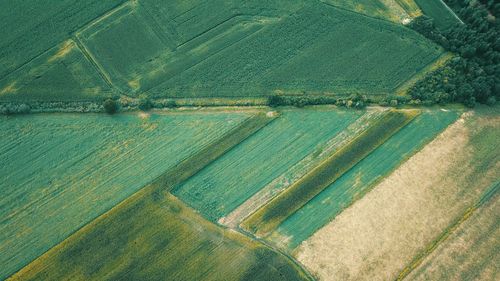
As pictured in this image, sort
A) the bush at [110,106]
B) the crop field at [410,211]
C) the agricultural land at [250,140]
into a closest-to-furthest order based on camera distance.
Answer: the crop field at [410,211], the agricultural land at [250,140], the bush at [110,106]

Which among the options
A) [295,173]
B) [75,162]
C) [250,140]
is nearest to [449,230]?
[295,173]

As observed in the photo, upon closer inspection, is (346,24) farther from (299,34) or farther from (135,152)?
(135,152)

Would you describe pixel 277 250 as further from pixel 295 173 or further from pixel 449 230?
pixel 449 230

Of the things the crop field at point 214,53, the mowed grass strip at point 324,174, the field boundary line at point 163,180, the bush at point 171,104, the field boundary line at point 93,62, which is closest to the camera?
the field boundary line at point 163,180

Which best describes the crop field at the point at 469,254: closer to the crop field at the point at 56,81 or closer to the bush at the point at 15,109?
the crop field at the point at 56,81

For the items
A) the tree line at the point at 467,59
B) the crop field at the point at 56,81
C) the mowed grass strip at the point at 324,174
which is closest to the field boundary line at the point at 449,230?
the mowed grass strip at the point at 324,174

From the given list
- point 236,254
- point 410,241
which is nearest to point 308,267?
point 236,254

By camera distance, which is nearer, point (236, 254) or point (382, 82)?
point (236, 254)
